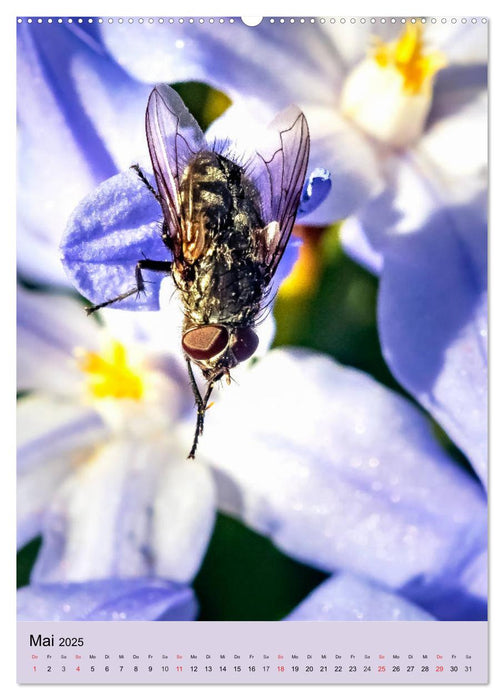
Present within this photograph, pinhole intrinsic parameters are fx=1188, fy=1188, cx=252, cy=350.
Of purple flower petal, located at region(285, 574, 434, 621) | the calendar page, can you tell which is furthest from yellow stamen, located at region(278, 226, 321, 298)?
purple flower petal, located at region(285, 574, 434, 621)

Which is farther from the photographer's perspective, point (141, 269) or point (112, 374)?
point (112, 374)

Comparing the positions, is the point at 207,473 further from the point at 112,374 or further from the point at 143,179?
the point at 143,179

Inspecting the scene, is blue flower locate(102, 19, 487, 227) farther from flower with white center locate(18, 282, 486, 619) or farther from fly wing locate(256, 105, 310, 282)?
flower with white center locate(18, 282, 486, 619)

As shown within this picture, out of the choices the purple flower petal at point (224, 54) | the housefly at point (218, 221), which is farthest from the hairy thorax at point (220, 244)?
the purple flower petal at point (224, 54)

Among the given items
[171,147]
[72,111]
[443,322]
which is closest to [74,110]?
[72,111]

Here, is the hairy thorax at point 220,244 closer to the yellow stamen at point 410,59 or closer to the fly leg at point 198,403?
the fly leg at point 198,403
